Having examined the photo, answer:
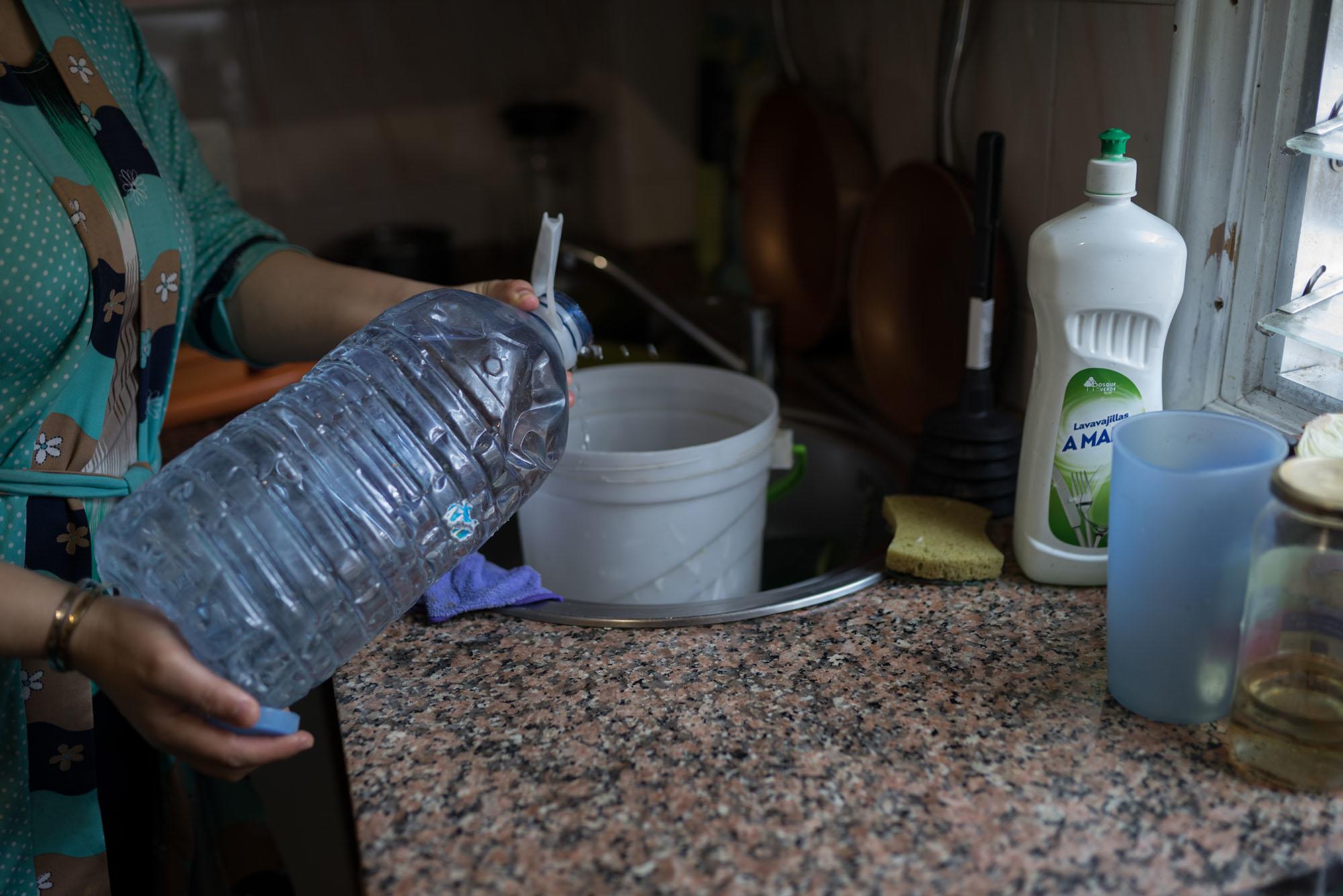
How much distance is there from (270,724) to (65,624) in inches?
5.8

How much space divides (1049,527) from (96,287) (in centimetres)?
79

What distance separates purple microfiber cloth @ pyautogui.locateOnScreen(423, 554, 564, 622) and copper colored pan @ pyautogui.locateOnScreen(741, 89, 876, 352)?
2.24 ft

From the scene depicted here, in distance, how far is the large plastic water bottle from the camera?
31.4 inches

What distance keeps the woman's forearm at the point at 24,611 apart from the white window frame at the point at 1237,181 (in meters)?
0.88

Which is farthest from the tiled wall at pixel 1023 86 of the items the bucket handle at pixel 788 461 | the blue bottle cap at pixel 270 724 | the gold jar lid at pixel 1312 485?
the blue bottle cap at pixel 270 724

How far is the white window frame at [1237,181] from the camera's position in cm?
88

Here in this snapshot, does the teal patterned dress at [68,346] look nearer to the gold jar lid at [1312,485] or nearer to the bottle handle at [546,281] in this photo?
the bottle handle at [546,281]

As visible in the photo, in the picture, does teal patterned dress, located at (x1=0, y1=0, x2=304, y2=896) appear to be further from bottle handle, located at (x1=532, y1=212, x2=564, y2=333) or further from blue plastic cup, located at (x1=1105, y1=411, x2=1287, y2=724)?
blue plastic cup, located at (x1=1105, y1=411, x2=1287, y2=724)

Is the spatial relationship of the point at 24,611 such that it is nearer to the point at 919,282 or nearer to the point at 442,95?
the point at 919,282

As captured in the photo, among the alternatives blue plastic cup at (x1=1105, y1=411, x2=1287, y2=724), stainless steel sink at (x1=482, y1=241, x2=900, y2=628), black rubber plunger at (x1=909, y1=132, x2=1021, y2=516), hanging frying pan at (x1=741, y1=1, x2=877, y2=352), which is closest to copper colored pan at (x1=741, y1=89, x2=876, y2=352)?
hanging frying pan at (x1=741, y1=1, x2=877, y2=352)

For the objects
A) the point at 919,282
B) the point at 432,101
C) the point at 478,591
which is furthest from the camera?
the point at 432,101

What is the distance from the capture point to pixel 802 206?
1.63 meters

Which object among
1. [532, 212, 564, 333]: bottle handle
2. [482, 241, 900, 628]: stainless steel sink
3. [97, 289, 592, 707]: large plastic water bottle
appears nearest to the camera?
[97, 289, 592, 707]: large plastic water bottle

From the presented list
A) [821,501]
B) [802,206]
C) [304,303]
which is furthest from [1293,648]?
[802,206]
